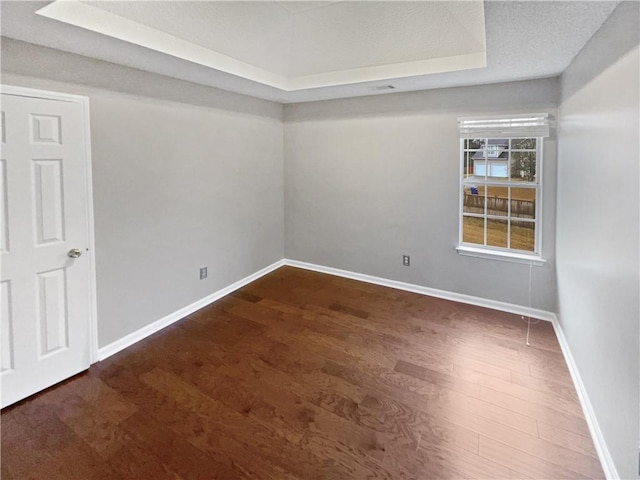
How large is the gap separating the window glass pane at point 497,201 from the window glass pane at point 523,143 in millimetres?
420

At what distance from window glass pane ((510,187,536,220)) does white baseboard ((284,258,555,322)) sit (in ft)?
3.02

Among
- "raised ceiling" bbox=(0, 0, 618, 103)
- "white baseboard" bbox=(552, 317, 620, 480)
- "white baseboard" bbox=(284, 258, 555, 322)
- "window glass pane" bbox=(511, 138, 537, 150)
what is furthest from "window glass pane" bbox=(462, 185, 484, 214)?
"white baseboard" bbox=(552, 317, 620, 480)

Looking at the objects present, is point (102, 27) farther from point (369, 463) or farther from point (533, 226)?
point (533, 226)

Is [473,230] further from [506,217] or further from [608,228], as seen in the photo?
[608,228]

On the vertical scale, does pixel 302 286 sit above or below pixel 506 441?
above

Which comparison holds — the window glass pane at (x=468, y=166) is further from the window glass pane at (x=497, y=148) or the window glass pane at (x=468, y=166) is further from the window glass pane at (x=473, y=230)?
the window glass pane at (x=473, y=230)

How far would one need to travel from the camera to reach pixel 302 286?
4398 millimetres

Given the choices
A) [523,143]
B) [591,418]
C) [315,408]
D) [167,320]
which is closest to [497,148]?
[523,143]

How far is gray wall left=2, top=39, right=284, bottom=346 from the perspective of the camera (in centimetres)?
264

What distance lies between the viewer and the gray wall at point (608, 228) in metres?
1.55

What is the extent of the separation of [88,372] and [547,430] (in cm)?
309

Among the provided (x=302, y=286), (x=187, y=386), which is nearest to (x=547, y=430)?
(x=187, y=386)

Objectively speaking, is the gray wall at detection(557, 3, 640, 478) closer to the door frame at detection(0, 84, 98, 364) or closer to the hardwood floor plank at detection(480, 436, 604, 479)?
the hardwood floor plank at detection(480, 436, 604, 479)

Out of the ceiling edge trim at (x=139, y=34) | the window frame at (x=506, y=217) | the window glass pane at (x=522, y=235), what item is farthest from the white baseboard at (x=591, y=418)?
the ceiling edge trim at (x=139, y=34)
